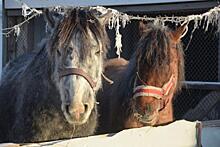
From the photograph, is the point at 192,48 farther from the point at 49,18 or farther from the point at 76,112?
the point at 76,112

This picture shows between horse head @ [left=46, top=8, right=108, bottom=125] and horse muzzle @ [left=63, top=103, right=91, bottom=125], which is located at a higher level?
horse head @ [left=46, top=8, right=108, bottom=125]

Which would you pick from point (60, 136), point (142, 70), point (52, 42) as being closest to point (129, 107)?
point (142, 70)

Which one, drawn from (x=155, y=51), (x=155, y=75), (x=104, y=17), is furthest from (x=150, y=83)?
(x=104, y=17)

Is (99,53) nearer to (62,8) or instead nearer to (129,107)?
(62,8)

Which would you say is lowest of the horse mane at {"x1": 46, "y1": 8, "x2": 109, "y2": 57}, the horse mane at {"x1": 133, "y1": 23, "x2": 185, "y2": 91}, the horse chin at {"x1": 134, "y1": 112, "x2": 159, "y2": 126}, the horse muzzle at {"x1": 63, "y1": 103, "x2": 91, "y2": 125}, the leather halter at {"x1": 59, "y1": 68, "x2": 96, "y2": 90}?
the horse chin at {"x1": 134, "y1": 112, "x2": 159, "y2": 126}

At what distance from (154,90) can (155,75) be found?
12 centimetres

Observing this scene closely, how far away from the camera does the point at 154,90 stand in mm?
3822

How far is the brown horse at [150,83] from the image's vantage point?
3.84 meters

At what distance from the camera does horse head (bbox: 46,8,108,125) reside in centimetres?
326

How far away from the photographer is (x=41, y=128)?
12.1 feet

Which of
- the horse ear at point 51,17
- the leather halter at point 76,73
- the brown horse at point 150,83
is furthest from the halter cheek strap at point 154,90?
the horse ear at point 51,17

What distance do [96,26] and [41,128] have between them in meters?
0.82

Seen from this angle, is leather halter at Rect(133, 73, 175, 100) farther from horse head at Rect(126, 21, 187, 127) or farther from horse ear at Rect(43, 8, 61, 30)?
horse ear at Rect(43, 8, 61, 30)

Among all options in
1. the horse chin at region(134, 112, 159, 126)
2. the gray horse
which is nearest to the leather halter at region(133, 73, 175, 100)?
the horse chin at region(134, 112, 159, 126)
